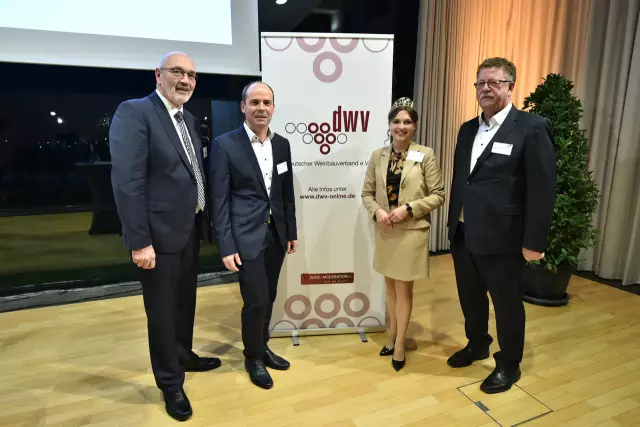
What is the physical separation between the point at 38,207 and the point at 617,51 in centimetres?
557

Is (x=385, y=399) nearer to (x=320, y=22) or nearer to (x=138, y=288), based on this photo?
(x=138, y=288)

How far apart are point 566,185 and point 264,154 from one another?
2.52 m

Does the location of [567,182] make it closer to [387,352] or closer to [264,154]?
[387,352]

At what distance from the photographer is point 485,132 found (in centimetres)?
222

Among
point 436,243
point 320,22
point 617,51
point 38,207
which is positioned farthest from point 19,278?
point 617,51

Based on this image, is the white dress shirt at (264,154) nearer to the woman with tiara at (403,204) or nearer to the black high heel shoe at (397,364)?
the woman with tiara at (403,204)

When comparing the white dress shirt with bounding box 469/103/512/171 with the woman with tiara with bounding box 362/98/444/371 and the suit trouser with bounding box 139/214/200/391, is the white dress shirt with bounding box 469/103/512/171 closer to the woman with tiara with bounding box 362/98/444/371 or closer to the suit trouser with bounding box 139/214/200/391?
the woman with tiara with bounding box 362/98/444/371

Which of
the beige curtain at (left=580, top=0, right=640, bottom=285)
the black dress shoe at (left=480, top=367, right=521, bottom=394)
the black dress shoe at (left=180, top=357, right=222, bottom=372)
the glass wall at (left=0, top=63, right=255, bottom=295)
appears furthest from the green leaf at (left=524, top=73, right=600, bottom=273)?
the glass wall at (left=0, top=63, right=255, bottom=295)

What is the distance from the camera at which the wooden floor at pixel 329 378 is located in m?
2.12

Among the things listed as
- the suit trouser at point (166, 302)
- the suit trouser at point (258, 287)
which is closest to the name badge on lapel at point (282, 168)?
the suit trouser at point (258, 287)

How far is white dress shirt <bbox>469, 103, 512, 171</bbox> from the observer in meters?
2.14

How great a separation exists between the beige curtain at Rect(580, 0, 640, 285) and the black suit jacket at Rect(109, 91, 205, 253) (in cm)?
397

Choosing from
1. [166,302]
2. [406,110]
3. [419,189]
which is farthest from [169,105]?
[419,189]

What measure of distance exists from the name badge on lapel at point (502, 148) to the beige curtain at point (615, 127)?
264 cm
